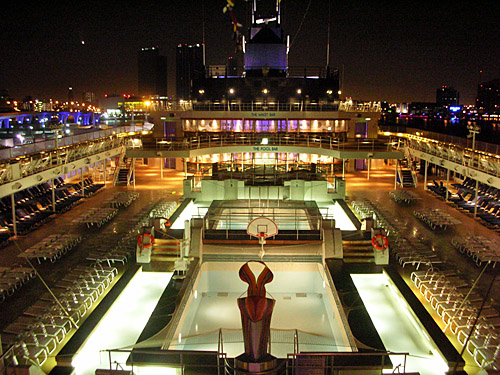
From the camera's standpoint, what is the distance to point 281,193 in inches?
944

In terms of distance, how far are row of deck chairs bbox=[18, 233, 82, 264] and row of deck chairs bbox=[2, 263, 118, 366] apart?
1.77 metres

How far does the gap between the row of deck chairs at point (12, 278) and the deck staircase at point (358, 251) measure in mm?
10140

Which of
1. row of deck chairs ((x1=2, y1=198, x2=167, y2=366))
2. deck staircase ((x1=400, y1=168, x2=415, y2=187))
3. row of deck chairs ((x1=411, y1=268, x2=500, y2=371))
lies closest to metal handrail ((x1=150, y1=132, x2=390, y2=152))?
deck staircase ((x1=400, y1=168, x2=415, y2=187))

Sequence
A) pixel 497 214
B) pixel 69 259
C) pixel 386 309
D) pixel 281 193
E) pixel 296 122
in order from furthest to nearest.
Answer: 1. pixel 296 122
2. pixel 281 193
3. pixel 497 214
4. pixel 69 259
5. pixel 386 309

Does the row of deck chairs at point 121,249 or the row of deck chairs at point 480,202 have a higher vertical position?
the row of deck chairs at point 480,202

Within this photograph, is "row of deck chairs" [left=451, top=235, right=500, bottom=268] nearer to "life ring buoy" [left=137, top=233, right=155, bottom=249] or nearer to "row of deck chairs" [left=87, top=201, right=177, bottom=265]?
"life ring buoy" [left=137, top=233, right=155, bottom=249]

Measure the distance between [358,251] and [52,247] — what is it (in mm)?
10734

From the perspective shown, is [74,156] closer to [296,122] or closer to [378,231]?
[378,231]

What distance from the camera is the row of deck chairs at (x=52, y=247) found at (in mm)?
15421

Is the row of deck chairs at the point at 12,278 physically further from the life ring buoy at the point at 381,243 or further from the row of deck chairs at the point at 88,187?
the row of deck chairs at the point at 88,187

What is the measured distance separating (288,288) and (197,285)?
3.14 meters

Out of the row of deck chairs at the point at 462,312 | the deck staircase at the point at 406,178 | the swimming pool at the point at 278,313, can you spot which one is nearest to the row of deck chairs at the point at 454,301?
the row of deck chairs at the point at 462,312

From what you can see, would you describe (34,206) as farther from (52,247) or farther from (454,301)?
(454,301)

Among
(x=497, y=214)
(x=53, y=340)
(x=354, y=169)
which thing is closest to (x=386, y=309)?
(x=53, y=340)
